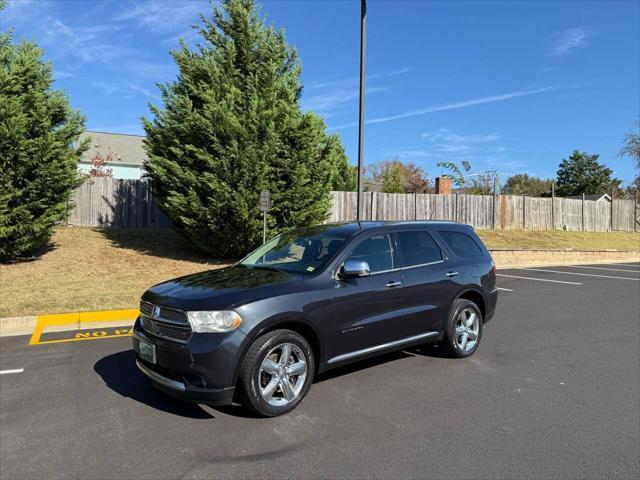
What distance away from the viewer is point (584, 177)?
7469cm

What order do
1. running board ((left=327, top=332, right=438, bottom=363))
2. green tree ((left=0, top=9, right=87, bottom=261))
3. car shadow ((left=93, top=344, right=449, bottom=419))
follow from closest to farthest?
car shadow ((left=93, top=344, right=449, bottom=419)) < running board ((left=327, top=332, right=438, bottom=363)) < green tree ((left=0, top=9, right=87, bottom=261))

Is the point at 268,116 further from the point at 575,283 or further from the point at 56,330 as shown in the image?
the point at 575,283

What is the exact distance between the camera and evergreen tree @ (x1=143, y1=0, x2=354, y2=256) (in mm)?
12289

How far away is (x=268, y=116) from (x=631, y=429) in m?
10.6

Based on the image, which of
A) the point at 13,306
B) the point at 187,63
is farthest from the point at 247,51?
the point at 13,306

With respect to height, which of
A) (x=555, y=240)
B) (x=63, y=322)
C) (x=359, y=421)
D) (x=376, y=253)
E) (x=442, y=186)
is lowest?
(x=359, y=421)

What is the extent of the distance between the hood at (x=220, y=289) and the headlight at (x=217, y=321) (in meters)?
0.06

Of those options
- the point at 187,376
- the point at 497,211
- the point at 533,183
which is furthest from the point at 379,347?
the point at 533,183

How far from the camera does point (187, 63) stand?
13.1 meters

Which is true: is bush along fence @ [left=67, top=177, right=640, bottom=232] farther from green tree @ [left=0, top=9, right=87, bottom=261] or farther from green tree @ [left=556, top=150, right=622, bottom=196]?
green tree @ [left=556, top=150, right=622, bottom=196]

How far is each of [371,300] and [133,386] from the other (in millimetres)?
2591

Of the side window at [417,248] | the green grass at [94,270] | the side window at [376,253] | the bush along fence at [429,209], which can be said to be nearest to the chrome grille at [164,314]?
the side window at [376,253]

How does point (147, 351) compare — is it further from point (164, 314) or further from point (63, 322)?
point (63, 322)

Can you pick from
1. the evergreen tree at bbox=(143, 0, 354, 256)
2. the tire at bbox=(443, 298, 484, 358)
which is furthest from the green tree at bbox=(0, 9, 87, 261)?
the tire at bbox=(443, 298, 484, 358)
